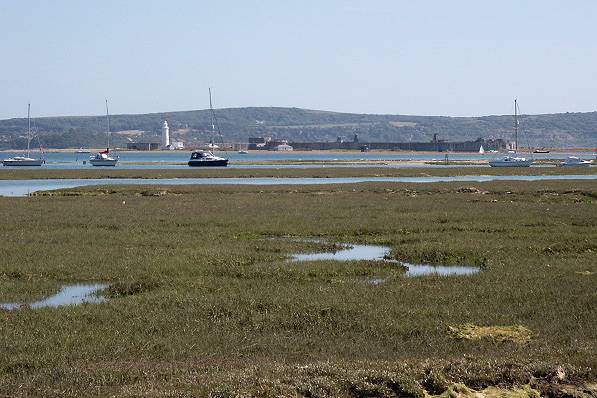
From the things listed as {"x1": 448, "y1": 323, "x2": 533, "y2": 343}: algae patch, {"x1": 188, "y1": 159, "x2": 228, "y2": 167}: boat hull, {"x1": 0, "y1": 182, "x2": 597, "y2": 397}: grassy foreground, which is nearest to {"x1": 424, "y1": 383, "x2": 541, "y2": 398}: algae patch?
{"x1": 0, "y1": 182, "x2": 597, "y2": 397}: grassy foreground

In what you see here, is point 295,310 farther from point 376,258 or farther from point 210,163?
point 210,163

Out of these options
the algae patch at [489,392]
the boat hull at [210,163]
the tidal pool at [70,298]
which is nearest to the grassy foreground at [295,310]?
the algae patch at [489,392]

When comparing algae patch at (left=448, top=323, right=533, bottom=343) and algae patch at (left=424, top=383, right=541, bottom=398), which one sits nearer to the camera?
algae patch at (left=424, top=383, right=541, bottom=398)

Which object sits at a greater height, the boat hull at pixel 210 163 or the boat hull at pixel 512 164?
the boat hull at pixel 210 163

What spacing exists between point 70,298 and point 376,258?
10.3m

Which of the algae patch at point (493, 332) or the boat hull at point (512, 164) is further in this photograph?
the boat hull at point (512, 164)

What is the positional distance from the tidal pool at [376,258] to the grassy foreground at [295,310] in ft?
1.93

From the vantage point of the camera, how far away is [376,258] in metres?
26.9

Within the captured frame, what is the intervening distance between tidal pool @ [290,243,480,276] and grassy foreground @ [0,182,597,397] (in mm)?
589

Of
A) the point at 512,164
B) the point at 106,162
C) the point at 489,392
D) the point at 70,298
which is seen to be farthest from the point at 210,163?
the point at 489,392

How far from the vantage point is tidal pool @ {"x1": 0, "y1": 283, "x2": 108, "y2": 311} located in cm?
1930

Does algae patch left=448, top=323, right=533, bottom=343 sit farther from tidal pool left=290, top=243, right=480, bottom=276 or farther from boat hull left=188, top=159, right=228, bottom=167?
boat hull left=188, top=159, right=228, bottom=167

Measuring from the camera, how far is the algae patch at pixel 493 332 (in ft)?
51.4

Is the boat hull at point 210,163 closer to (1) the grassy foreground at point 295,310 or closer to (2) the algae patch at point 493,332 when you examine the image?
(1) the grassy foreground at point 295,310
